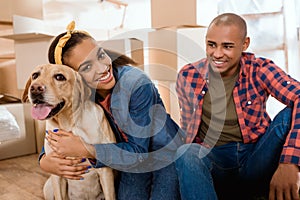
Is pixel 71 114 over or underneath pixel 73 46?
underneath

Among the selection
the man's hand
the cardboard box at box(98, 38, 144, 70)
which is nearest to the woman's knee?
the man's hand

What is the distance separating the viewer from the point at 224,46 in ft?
3.32

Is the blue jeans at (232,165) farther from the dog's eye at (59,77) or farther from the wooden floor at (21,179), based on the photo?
the wooden floor at (21,179)

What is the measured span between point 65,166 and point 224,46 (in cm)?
65

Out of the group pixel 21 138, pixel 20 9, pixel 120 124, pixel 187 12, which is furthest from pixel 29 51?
pixel 120 124

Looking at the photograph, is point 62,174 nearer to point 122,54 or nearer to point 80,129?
point 80,129

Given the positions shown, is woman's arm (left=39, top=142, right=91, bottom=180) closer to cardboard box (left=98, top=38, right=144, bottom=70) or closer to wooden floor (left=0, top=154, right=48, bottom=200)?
cardboard box (left=98, top=38, right=144, bottom=70)

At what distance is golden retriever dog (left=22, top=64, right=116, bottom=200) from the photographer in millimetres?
842

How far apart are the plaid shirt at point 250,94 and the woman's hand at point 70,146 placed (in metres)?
0.39

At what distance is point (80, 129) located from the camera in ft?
3.11

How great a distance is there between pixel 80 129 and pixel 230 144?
0.49 m

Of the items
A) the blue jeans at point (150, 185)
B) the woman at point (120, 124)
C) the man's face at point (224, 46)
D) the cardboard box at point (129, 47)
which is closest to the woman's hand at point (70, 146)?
the woman at point (120, 124)

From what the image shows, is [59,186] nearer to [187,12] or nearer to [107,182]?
[107,182]

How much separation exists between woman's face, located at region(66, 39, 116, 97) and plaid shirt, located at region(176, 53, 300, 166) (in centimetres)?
30
